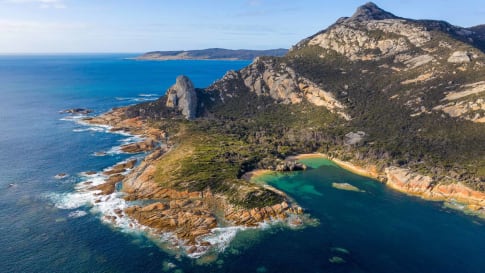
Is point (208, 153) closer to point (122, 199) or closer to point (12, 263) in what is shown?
point (122, 199)

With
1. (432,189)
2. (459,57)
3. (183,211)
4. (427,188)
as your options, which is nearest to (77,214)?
(183,211)

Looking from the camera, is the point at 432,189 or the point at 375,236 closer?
the point at 375,236

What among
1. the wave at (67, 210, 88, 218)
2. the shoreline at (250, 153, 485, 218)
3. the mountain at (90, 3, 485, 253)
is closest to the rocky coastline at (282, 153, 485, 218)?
the shoreline at (250, 153, 485, 218)

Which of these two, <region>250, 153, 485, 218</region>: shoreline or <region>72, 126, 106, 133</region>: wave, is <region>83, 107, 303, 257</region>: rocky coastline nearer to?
<region>250, 153, 485, 218</region>: shoreline

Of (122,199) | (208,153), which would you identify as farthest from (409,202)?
(122,199)

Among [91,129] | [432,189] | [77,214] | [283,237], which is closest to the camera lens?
[283,237]

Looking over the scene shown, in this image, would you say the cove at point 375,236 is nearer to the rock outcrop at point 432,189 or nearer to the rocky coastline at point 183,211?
the rock outcrop at point 432,189

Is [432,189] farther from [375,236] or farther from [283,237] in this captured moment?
[283,237]
